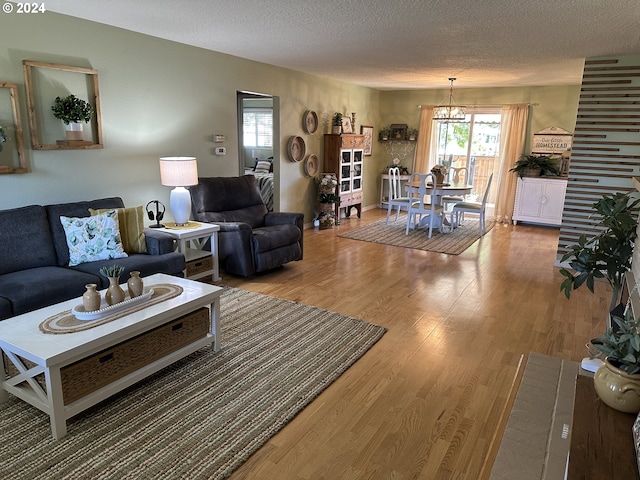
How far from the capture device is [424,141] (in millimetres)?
8578

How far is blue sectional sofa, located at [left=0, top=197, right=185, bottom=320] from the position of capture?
2.74 meters

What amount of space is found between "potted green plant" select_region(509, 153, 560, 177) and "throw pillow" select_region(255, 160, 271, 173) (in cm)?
422

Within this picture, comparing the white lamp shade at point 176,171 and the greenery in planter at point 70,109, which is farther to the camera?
the white lamp shade at point 176,171

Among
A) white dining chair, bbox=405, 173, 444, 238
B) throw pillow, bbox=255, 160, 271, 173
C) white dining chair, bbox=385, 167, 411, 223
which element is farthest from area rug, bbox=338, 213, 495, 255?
throw pillow, bbox=255, 160, 271, 173

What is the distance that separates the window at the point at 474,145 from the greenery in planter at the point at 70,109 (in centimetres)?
637

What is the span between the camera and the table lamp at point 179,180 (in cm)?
403

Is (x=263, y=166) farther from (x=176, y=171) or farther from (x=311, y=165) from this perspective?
(x=176, y=171)

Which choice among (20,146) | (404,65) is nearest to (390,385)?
(20,146)

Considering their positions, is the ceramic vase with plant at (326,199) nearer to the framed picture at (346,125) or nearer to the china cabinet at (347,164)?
the china cabinet at (347,164)

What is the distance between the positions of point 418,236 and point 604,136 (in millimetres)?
2650

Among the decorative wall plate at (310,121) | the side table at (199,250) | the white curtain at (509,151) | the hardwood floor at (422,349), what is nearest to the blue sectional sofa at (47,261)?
the side table at (199,250)

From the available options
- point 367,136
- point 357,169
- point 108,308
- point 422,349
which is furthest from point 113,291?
point 367,136

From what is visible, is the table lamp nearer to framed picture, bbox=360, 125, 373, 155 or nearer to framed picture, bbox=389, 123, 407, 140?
framed picture, bbox=360, 125, 373, 155
